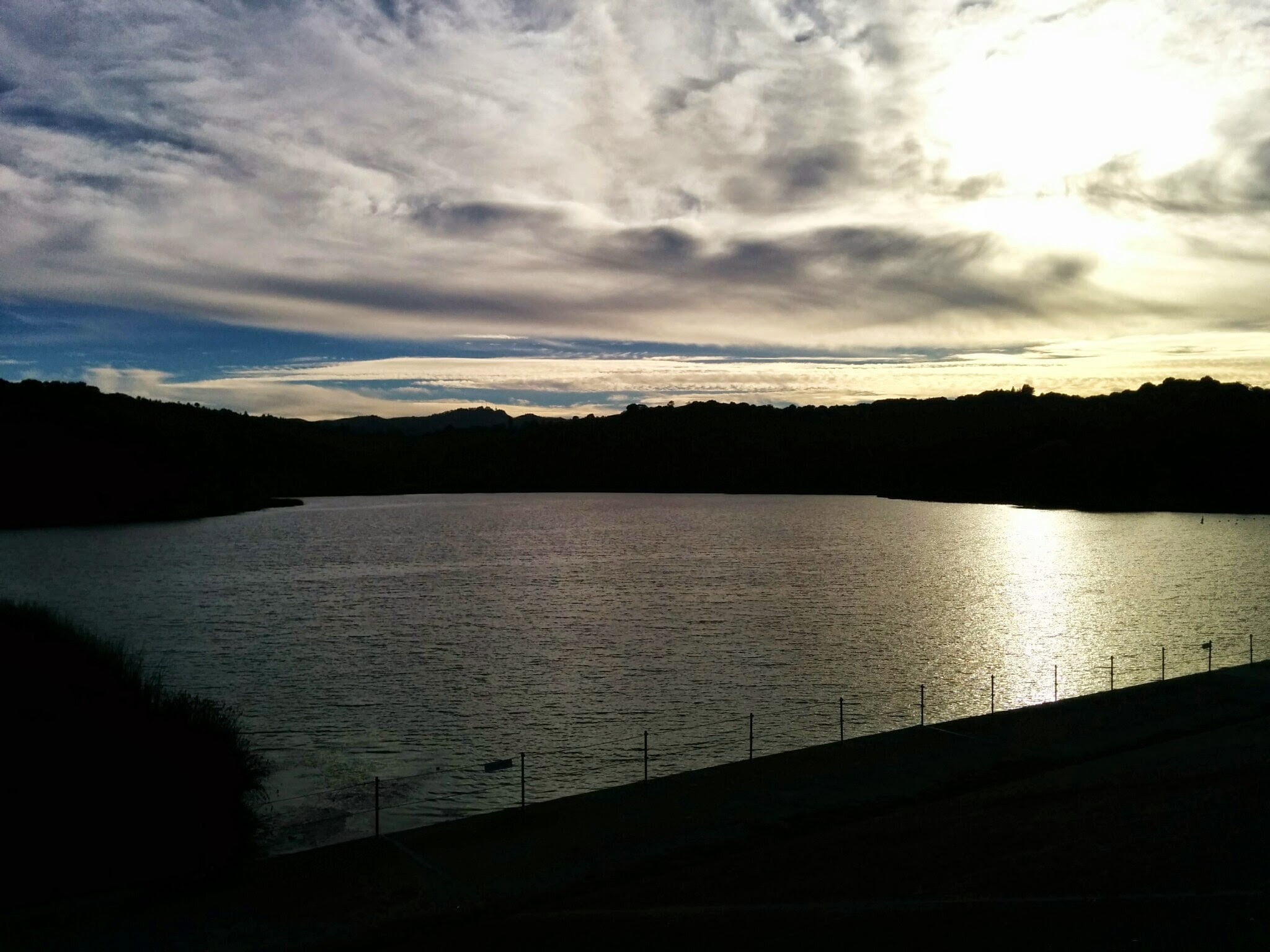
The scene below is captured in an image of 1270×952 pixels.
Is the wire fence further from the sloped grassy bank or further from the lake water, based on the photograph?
the sloped grassy bank

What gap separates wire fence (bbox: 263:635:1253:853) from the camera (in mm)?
19844

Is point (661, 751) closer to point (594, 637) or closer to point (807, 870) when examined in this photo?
point (807, 870)

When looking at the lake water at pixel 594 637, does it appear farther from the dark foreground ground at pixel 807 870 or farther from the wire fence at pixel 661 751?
the dark foreground ground at pixel 807 870

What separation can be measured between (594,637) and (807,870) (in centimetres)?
3247

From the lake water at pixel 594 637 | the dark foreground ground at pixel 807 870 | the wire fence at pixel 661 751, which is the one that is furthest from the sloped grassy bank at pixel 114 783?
the lake water at pixel 594 637

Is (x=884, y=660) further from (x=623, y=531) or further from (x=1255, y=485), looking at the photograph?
(x=1255, y=485)

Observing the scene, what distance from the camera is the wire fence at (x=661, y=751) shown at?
19844 mm

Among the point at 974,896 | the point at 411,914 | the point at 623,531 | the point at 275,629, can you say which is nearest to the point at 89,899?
the point at 411,914

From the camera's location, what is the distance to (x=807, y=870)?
523 inches

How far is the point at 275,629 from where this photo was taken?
1882 inches

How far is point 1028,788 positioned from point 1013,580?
191 feet

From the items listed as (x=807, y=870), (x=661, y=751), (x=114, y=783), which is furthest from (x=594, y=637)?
(x=807, y=870)

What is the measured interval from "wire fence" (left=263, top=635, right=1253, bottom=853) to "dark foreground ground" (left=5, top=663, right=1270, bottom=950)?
7.04 ft

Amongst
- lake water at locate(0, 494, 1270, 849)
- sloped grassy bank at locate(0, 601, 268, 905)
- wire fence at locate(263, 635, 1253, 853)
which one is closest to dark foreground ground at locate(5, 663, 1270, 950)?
sloped grassy bank at locate(0, 601, 268, 905)
